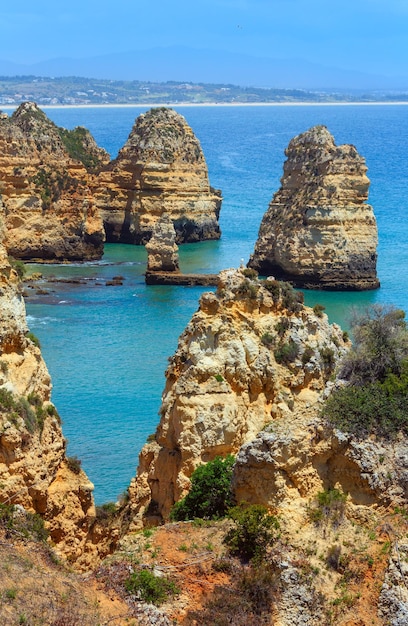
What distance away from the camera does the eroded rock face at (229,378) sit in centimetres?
2152

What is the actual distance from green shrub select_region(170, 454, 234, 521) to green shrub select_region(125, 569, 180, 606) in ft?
8.63

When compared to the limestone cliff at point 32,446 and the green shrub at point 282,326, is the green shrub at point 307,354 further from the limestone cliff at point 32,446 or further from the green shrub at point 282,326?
the limestone cliff at point 32,446

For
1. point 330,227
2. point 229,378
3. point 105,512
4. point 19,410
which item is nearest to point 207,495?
point 229,378

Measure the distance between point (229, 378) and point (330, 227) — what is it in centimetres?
3797

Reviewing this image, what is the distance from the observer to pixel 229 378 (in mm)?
22047

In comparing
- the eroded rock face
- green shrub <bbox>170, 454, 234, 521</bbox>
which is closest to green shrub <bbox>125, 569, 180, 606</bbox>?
green shrub <bbox>170, 454, 234, 521</bbox>

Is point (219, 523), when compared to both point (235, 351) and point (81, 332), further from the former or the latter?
point (81, 332)

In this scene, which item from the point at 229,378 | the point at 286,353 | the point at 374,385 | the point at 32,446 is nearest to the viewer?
the point at 374,385

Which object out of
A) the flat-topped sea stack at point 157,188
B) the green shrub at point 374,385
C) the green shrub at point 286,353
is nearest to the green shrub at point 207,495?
the green shrub at point 374,385

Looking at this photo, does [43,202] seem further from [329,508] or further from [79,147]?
[329,508]

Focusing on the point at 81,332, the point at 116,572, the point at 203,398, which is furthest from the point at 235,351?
the point at 81,332

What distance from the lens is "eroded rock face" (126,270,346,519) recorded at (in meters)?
21.5

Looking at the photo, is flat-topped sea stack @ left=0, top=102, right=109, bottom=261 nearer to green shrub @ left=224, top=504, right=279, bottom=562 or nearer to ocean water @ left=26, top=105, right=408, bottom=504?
ocean water @ left=26, top=105, right=408, bottom=504

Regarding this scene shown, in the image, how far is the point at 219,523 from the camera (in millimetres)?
17219
